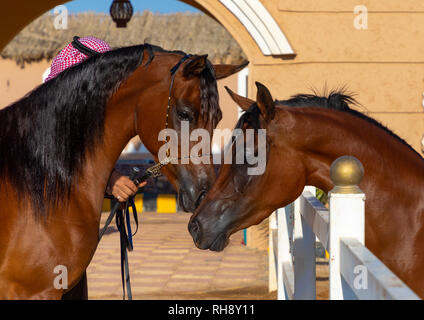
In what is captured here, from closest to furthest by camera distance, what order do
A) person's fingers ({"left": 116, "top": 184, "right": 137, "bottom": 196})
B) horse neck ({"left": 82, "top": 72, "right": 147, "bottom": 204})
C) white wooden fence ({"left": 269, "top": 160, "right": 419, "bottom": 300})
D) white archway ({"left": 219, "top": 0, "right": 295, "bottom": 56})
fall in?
white wooden fence ({"left": 269, "top": 160, "right": 419, "bottom": 300}), horse neck ({"left": 82, "top": 72, "right": 147, "bottom": 204}), person's fingers ({"left": 116, "top": 184, "right": 137, "bottom": 196}), white archway ({"left": 219, "top": 0, "right": 295, "bottom": 56})

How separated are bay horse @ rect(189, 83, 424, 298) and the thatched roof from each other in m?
14.2

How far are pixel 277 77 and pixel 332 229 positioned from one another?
663 centimetres

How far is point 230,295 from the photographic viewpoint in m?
6.55

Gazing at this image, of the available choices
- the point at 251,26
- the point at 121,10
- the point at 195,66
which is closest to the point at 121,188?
the point at 195,66

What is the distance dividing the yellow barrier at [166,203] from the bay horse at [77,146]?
10985 mm

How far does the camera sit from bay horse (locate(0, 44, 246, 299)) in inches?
103

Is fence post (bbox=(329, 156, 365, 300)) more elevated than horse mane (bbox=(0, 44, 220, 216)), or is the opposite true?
horse mane (bbox=(0, 44, 220, 216))

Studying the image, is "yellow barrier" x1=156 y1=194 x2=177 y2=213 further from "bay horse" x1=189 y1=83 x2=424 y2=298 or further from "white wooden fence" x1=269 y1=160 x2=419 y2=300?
"bay horse" x1=189 y1=83 x2=424 y2=298

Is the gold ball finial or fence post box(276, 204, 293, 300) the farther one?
fence post box(276, 204, 293, 300)

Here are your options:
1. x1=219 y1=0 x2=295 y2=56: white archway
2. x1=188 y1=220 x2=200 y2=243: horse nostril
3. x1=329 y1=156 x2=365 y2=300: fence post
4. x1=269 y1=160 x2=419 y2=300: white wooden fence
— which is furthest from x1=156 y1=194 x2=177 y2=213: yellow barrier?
x1=329 y1=156 x2=365 y2=300: fence post

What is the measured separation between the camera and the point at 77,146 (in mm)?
2822

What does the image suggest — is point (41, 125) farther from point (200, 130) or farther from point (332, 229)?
point (332, 229)

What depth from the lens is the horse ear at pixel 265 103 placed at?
9.23ft
